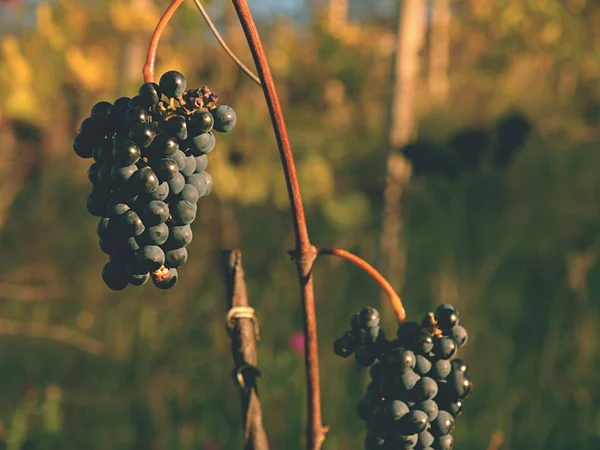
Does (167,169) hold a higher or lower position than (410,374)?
higher

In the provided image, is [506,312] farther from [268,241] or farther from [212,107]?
[212,107]

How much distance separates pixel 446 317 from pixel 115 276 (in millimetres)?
515

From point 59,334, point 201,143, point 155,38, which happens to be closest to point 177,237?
point 201,143

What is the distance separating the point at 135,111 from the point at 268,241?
134 inches

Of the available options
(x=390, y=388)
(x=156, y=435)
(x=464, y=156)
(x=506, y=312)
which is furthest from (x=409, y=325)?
(x=506, y=312)

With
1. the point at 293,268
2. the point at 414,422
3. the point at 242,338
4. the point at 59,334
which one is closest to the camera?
the point at 414,422

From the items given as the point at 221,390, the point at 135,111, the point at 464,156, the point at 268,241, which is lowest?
the point at 135,111

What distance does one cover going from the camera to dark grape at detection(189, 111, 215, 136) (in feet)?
2.91

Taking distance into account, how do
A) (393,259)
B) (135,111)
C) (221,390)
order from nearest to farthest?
(135,111) → (221,390) → (393,259)

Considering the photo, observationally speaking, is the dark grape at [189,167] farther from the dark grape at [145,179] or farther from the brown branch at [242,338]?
the brown branch at [242,338]

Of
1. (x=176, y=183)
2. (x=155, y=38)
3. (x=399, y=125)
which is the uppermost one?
(x=399, y=125)

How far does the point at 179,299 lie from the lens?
3582 mm

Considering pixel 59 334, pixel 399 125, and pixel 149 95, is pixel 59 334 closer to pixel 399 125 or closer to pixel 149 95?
pixel 399 125

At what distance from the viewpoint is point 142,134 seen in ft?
2.81
